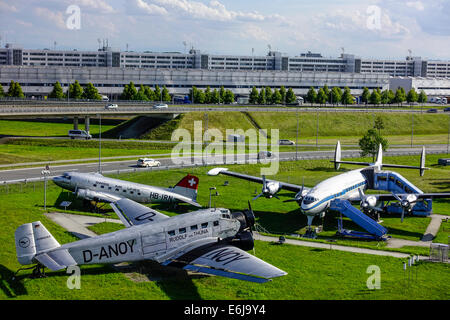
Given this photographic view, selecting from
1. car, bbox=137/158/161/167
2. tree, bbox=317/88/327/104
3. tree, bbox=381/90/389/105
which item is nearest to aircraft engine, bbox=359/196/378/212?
car, bbox=137/158/161/167

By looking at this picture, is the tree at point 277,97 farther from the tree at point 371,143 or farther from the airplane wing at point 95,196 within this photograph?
the airplane wing at point 95,196

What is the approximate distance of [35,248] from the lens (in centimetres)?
3466

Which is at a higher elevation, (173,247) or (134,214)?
(134,214)

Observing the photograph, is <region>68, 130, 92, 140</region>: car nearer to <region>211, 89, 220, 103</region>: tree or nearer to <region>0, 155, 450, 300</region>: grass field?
<region>0, 155, 450, 300</region>: grass field

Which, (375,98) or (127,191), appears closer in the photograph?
(127,191)

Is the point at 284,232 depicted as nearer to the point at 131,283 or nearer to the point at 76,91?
the point at 131,283

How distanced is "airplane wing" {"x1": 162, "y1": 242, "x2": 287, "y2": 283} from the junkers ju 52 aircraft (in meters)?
17.1

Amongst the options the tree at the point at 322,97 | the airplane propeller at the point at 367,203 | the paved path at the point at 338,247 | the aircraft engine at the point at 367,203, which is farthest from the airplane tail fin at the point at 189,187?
the tree at the point at 322,97

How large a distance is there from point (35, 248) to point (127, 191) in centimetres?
2523

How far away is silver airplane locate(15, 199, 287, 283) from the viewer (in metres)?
34.2

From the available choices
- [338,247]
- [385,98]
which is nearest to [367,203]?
[338,247]

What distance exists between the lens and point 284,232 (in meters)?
54.2

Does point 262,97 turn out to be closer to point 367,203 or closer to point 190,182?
point 190,182
